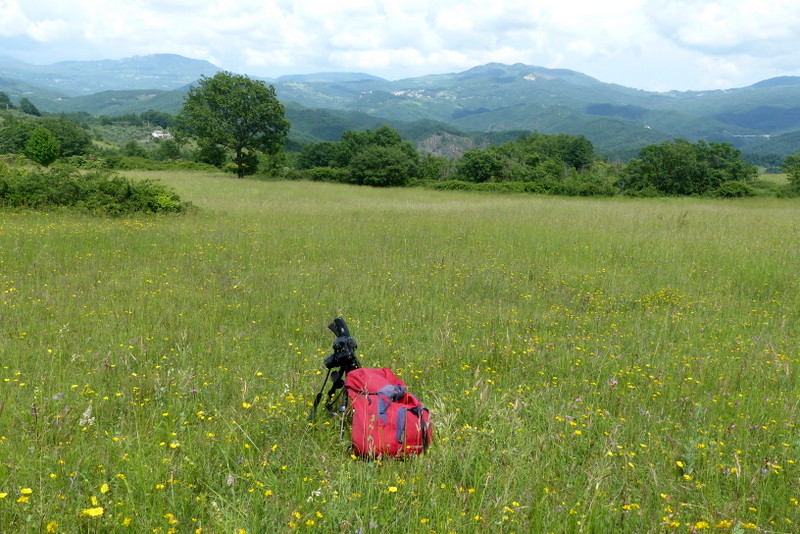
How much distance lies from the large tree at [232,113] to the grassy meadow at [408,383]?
98.5 feet

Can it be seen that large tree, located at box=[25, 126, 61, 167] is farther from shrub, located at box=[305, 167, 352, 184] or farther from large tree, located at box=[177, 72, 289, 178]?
shrub, located at box=[305, 167, 352, 184]

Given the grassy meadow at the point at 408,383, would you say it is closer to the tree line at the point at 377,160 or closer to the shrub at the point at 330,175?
the tree line at the point at 377,160

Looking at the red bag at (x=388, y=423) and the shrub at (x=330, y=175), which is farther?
the shrub at (x=330, y=175)

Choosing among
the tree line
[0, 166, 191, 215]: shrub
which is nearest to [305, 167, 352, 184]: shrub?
the tree line

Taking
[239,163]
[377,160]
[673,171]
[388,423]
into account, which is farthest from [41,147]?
[673,171]

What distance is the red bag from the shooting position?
124 inches

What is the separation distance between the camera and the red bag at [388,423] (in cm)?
315

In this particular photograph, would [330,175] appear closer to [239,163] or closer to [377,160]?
[377,160]

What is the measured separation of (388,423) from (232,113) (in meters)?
39.5

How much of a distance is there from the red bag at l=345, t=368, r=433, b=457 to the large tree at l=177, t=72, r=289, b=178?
127 feet

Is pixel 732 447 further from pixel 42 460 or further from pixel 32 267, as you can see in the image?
pixel 32 267

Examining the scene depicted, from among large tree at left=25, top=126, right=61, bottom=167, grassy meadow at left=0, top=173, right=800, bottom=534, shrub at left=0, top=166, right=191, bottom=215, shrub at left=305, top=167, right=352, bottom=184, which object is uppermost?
large tree at left=25, top=126, right=61, bottom=167

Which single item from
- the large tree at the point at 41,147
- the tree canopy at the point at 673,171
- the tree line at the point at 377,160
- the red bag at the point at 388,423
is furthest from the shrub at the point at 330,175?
the red bag at the point at 388,423

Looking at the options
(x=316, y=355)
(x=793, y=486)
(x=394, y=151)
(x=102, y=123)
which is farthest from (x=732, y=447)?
(x=102, y=123)
